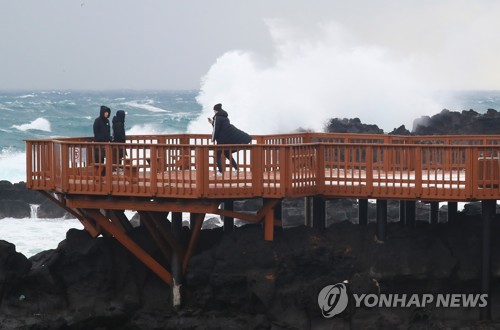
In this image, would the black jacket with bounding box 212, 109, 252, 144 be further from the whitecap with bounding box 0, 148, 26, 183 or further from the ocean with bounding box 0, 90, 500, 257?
the whitecap with bounding box 0, 148, 26, 183

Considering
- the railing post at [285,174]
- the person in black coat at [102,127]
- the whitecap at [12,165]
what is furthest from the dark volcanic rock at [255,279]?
the whitecap at [12,165]

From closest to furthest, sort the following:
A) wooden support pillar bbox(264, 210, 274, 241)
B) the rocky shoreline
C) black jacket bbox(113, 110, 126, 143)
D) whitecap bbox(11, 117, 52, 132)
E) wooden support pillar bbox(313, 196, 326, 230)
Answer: the rocky shoreline → wooden support pillar bbox(264, 210, 274, 241) → wooden support pillar bbox(313, 196, 326, 230) → black jacket bbox(113, 110, 126, 143) → whitecap bbox(11, 117, 52, 132)

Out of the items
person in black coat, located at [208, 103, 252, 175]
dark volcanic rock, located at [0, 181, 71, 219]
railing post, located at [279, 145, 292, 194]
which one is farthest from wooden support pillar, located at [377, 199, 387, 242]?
dark volcanic rock, located at [0, 181, 71, 219]

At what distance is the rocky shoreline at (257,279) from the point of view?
19.9 m

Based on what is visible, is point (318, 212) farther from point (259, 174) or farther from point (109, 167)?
point (109, 167)

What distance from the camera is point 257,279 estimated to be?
20078 mm

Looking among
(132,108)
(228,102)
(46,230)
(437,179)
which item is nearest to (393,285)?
(437,179)

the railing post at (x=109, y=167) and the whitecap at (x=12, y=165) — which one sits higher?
the railing post at (x=109, y=167)

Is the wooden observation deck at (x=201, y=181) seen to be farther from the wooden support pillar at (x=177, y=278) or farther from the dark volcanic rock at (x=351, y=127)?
the dark volcanic rock at (x=351, y=127)

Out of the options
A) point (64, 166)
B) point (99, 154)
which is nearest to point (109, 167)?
point (99, 154)

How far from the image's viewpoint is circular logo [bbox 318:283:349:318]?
19.8 m

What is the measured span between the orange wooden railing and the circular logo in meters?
1.60

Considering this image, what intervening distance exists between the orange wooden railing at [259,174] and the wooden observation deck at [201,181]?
0.6 inches

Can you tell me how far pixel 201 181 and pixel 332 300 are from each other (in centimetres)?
275
